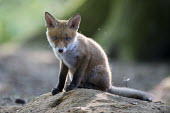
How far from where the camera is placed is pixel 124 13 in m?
16.4

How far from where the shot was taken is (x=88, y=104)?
18.9 feet

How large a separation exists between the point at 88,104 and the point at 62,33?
1.66 metres

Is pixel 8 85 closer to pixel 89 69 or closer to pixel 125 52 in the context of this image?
pixel 89 69

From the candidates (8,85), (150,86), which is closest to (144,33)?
(150,86)

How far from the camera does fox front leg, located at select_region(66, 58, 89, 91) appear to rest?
267 inches

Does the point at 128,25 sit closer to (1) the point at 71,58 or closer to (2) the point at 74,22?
(2) the point at 74,22

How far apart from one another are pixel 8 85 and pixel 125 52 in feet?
21.1

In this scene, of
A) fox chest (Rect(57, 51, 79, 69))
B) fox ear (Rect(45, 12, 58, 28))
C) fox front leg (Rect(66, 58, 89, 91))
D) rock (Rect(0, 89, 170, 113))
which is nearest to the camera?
rock (Rect(0, 89, 170, 113))

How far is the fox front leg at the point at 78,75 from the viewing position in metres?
6.78

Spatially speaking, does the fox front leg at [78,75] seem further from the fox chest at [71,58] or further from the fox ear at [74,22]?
the fox ear at [74,22]

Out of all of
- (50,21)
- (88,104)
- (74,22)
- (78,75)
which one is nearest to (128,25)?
(74,22)

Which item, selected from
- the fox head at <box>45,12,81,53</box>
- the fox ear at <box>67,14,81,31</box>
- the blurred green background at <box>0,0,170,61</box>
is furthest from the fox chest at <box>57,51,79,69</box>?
the blurred green background at <box>0,0,170,61</box>

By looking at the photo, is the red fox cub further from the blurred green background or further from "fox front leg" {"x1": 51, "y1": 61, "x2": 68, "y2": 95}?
the blurred green background

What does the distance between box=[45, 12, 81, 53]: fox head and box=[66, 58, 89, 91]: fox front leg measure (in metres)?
0.34
